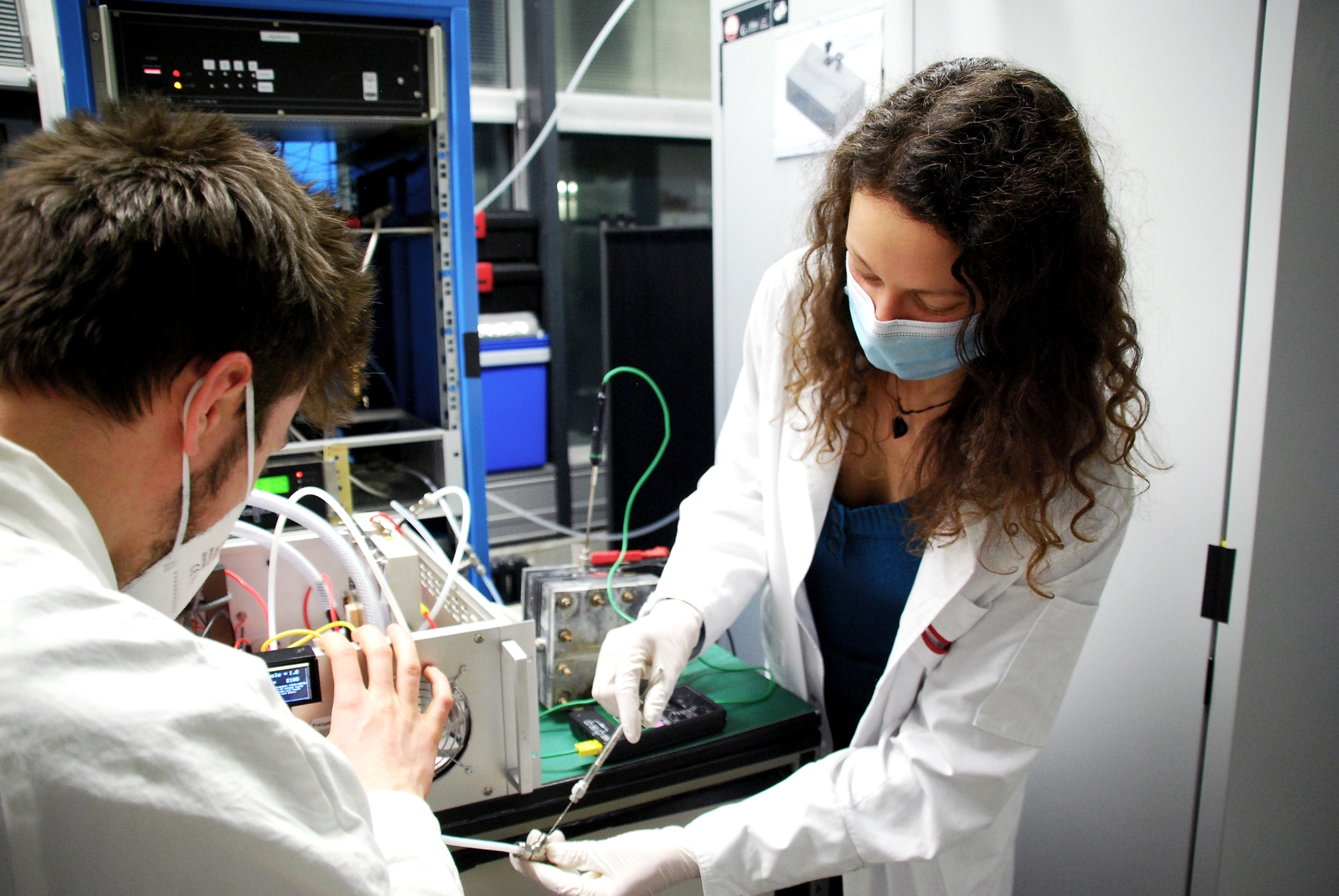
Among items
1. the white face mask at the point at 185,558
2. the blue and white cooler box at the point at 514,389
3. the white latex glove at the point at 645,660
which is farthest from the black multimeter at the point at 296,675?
the blue and white cooler box at the point at 514,389

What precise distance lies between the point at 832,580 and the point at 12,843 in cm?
100

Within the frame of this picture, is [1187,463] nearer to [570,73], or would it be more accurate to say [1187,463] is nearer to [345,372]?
[345,372]

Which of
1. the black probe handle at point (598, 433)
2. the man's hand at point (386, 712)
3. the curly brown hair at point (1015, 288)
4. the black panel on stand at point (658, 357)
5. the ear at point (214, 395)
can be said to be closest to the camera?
the ear at point (214, 395)

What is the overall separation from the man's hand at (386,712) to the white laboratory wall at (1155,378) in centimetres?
89

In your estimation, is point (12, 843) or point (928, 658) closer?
point (12, 843)

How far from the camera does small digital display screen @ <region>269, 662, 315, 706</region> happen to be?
875 millimetres

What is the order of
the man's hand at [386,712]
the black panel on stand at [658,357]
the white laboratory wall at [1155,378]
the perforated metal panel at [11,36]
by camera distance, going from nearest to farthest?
the man's hand at [386,712] < the white laboratory wall at [1155,378] < the perforated metal panel at [11,36] < the black panel on stand at [658,357]

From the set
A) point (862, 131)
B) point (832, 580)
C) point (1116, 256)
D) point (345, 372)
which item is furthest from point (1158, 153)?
point (345, 372)

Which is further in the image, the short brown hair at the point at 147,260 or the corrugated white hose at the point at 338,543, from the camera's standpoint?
the corrugated white hose at the point at 338,543

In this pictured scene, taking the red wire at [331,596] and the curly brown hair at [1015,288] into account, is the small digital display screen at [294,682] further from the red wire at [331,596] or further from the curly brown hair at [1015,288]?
the curly brown hair at [1015,288]

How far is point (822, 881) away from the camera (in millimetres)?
1310

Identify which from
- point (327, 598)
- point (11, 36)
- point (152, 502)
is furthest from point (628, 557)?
point (11, 36)

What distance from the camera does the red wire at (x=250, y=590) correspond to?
120cm

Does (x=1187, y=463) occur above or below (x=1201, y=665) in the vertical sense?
above
